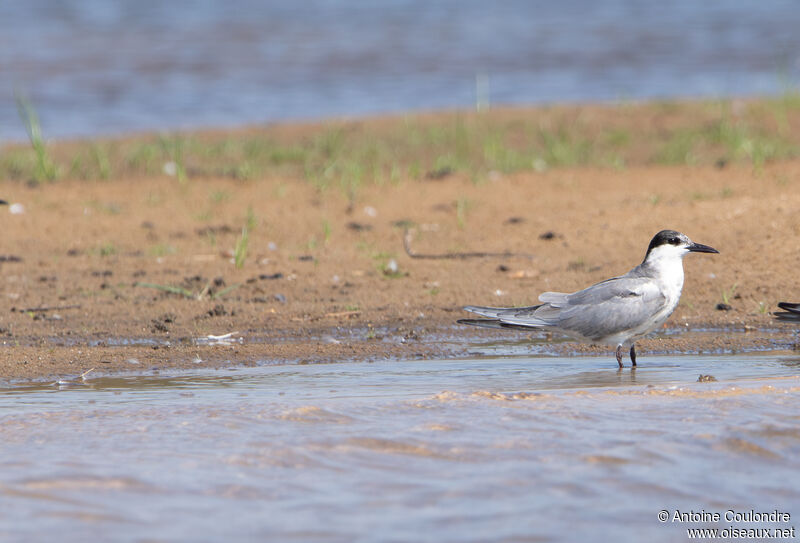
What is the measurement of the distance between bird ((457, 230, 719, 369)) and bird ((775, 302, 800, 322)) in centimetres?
53

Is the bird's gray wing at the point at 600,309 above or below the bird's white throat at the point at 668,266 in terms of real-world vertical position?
below

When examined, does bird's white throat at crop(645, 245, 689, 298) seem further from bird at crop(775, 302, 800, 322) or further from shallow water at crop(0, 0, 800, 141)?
shallow water at crop(0, 0, 800, 141)

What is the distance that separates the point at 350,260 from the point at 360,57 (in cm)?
1111

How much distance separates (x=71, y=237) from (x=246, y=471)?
508 cm

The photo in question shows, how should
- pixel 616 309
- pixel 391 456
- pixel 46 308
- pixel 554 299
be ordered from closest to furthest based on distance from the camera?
pixel 391 456 < pixel 616 309 < pixel 554 299 < pixel 46 308

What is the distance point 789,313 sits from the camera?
5.89 metres

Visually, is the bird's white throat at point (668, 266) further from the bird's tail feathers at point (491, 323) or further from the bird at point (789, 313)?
the bird's tail feathers at point (491, 323)

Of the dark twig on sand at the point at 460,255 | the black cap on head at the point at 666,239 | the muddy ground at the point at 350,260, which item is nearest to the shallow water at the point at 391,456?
the muddy ground at the point at 350,260

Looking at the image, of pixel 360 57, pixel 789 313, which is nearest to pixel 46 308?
pixel 789 313

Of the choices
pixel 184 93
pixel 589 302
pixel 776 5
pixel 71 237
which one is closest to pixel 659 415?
pixel 589 302

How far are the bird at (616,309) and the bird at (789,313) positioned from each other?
1.73 ft

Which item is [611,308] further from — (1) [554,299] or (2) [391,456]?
(2) [391,456]

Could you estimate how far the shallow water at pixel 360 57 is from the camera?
591 inches

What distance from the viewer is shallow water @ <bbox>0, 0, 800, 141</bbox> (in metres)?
15.0
